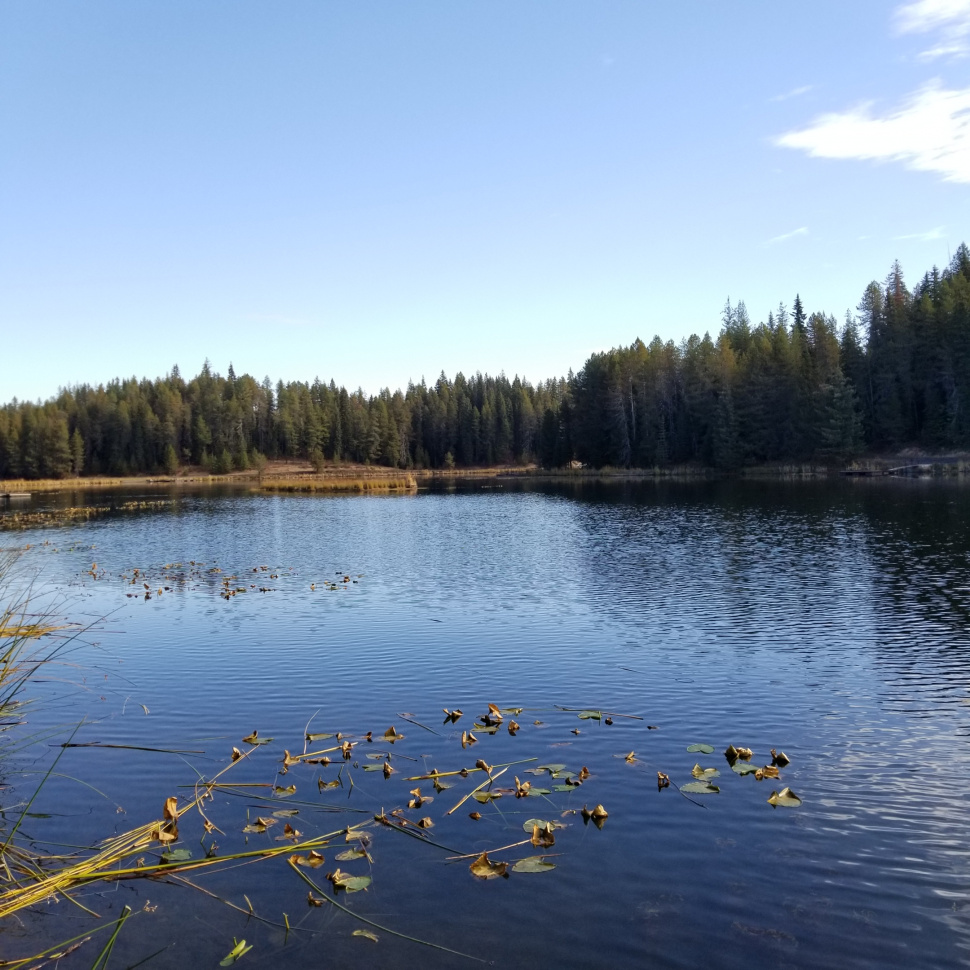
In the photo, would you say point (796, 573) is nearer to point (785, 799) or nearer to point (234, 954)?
point (785, 799)

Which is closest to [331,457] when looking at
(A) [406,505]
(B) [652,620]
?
(A) [406,505]

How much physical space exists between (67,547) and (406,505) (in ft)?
114

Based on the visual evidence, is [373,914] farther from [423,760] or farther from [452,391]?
[452,391]

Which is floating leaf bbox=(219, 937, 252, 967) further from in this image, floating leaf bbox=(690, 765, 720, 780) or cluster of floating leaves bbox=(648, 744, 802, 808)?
Result: floating leaf bbox=(690, 765, 720, 780)

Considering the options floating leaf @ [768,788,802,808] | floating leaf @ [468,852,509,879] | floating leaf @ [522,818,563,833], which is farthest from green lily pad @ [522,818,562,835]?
floating leaf @ [768,788,802,808]

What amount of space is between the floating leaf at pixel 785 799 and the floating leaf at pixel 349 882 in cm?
549

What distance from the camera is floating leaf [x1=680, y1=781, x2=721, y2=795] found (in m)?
11.1

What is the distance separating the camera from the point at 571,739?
13336mm

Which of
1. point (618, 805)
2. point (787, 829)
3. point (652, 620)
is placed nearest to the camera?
point (787, 829)

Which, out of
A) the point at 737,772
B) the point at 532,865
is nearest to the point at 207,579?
the point at 737,772

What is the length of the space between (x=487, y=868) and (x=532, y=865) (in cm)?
53

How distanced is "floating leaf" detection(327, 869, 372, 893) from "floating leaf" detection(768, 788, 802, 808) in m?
5.49

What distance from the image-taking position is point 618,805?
1077 cm

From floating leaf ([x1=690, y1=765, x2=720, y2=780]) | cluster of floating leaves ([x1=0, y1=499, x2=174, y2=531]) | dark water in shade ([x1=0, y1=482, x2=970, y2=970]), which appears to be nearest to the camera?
dark water in shade ([x1=0, y1=482, x2=970, y2=970])
